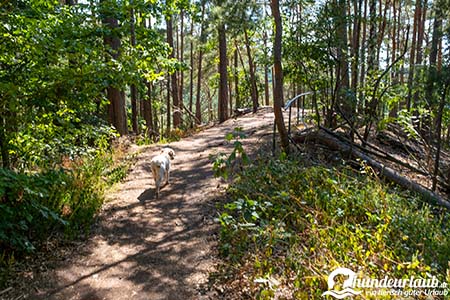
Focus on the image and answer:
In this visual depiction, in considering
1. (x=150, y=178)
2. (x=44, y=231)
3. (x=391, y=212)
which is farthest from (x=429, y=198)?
(x=44, y=231)

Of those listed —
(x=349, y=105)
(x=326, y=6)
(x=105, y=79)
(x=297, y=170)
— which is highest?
(x=326, y=6)

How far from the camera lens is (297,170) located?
21.0 ft

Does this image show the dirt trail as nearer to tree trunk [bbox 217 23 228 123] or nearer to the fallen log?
the fallen log

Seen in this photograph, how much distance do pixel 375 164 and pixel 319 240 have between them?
12.8ft

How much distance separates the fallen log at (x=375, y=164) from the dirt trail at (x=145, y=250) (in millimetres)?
2935

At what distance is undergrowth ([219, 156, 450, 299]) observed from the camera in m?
3.51

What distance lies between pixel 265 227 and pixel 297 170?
7.50 feet

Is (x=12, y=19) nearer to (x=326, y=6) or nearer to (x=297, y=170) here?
(x=297, y=170)

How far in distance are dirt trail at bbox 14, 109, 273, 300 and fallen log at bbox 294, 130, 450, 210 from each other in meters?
2.94

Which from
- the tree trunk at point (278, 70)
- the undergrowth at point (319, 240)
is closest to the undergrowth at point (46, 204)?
the undergrowth at point (319, 240)

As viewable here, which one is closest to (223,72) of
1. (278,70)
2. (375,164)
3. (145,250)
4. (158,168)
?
(278,70)

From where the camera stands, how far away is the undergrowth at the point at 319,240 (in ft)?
11.5

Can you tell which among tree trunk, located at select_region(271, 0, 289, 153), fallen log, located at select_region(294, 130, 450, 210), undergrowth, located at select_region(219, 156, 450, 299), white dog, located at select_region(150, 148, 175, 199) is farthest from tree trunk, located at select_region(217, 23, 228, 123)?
undergrowth, located at select_region(219, 156, 450, 299)

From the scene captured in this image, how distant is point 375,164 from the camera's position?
725 centimetres
